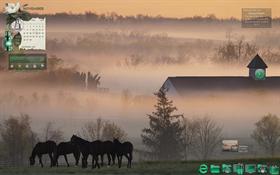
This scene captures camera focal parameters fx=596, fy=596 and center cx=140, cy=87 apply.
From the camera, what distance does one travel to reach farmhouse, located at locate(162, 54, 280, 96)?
251 inches

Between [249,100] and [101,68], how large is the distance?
5.32ft

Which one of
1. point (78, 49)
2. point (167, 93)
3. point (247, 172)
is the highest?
point (78, 49)

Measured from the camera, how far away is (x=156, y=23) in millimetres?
6422

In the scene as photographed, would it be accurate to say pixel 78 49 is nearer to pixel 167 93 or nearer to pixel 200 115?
pixel 167 93

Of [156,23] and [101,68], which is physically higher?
[156,23]

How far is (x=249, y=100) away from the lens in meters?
6.38

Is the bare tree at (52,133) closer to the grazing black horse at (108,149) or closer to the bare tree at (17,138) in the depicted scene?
the bare tree at (17,138)

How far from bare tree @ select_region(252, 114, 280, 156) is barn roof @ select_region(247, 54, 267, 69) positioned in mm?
532

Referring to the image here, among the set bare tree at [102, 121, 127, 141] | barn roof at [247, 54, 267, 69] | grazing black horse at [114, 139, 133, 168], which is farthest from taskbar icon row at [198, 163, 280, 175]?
barn roof at [247, 54, 267, 69]

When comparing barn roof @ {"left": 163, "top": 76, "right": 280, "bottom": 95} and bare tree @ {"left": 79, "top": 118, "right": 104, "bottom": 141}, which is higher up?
barn roof @ {"left": 163, "top": 76, "right": 280, "bottom": 95}

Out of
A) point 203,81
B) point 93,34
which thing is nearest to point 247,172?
point 203,81

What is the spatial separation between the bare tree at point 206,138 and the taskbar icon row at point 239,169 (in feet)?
0.42

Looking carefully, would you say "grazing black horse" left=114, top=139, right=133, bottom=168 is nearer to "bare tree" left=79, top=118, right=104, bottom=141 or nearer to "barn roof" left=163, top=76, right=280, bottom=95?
"bare tree" left=79, top=118, right=104, bottom=141

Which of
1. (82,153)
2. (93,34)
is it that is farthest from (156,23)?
(82,153)
